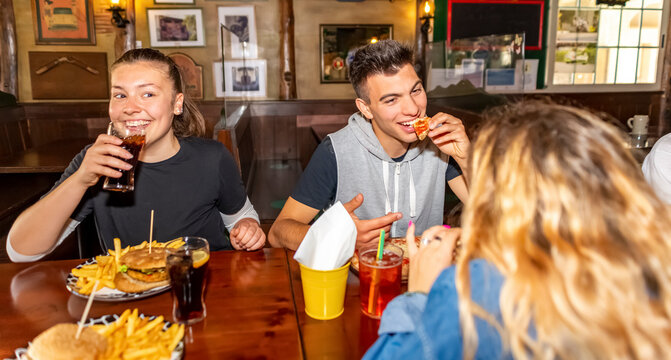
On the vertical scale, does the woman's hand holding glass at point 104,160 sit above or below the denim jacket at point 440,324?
above

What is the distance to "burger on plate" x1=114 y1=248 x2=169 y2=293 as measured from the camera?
1.31 metres

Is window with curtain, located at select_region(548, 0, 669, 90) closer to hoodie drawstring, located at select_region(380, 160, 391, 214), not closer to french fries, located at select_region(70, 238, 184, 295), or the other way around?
hoodie drawstring, located at select_region(380, 160, 391, 214)

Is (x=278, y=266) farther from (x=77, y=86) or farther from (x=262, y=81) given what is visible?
(x=77, y=86)

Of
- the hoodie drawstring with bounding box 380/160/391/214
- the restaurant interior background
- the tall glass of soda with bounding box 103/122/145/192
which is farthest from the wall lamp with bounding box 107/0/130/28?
the hoodie drawstring with bounding box 380/160/391/214

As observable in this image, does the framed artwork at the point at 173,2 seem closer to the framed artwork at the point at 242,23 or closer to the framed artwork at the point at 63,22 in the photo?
the framed artwork at the point at 242,23

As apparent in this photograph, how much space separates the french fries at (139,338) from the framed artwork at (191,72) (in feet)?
19.4

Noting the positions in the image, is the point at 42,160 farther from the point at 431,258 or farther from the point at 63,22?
the point at 431,258

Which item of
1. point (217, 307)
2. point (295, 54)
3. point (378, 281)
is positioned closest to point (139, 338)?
point (217, 307)

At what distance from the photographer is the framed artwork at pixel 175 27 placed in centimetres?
641

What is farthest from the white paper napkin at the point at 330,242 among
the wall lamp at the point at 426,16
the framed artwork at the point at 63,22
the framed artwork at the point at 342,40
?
the framed artwork at the point at 63,22

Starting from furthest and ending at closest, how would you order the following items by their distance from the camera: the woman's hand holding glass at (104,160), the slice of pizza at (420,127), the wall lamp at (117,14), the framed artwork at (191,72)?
the framed artwork at (191,72)
the wall lamp at (117,14)
the slice of pizza at (420,127)
the woman's hand holding glass at (104,160)

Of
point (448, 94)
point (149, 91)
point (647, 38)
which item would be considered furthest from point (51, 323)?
point (647, 38)

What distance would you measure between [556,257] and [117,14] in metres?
6.75

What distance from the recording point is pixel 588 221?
0.72 m
